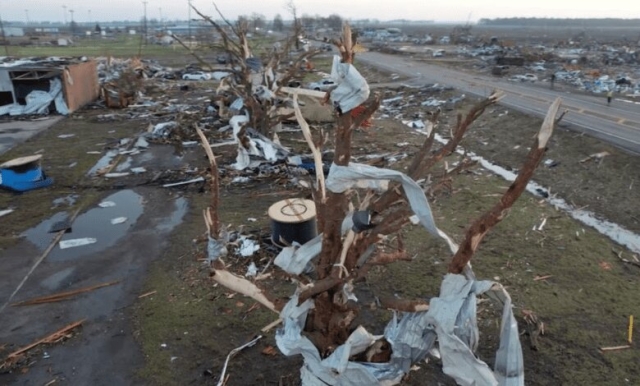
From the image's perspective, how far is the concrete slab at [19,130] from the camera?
15516 mm

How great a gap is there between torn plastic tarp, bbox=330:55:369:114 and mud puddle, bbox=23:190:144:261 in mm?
6710

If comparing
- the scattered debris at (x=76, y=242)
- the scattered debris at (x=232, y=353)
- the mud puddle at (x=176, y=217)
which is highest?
the scattered debris at (x=232, y=353)

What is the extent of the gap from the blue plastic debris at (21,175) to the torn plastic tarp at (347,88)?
10.5 metres

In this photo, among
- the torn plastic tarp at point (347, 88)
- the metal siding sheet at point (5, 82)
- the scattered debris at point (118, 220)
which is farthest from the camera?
the metal siding sheet at point (5, 82)

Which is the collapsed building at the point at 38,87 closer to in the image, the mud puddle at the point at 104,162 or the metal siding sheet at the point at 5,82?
the metal siding sheet at the point at 5,82

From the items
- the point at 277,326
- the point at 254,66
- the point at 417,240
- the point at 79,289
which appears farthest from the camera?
the point at 254,66

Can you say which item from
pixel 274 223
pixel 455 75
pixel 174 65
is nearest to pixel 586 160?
pixel 274 223

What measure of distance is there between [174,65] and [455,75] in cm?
2544

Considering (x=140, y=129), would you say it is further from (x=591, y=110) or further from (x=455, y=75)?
(x=455, y=75)

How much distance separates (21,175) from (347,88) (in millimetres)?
10717

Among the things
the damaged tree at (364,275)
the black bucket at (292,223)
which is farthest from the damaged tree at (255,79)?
the damaged tree at (364,275)

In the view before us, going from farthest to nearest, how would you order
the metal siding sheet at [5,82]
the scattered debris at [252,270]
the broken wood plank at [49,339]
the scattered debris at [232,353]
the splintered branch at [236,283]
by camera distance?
the metal siding sheet at [5,82] < the scattered debris at [252,270] < the broken wood plank at [49,339] < the scattered debris at [232,353] < the splintered branch at [236,283]

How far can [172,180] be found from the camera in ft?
39.3

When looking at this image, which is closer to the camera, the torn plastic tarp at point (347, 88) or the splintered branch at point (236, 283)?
the torn plastic tarp at point (347, 88)
